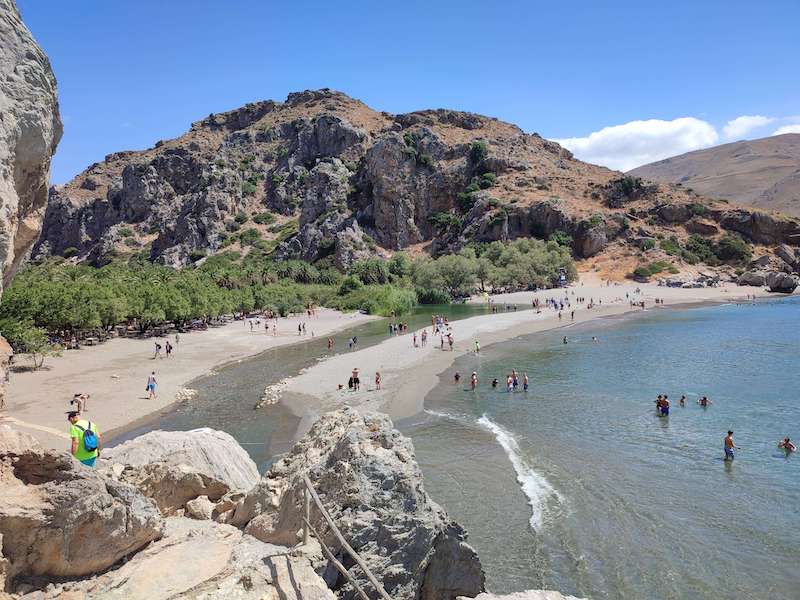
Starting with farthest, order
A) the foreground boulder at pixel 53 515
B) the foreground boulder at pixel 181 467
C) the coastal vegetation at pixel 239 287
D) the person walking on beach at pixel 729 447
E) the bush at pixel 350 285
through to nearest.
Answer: the bush at pixel 350 285, the coastal vegetation at pixel 239 287, the person walking on beach at pixel 729 447, the foreground boulder at pixel 181 467, the foreground boulder at pixel 53 515

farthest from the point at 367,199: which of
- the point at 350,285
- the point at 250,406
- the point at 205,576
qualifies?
the point at 205,576

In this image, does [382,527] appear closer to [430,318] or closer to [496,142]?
[430,318]

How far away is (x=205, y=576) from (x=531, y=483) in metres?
13.7

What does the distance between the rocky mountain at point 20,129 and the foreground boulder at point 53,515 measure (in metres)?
Result: 0.77

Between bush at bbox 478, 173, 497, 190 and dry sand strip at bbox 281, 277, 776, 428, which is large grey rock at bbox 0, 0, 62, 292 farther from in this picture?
bush at bbox 478, 173, 497, 190

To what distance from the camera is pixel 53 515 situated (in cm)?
514

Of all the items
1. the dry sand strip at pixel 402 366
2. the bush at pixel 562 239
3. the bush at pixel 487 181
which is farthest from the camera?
the bush at pixel 487 181

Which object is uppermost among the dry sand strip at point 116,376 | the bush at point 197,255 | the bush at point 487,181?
the bush at point 487,181

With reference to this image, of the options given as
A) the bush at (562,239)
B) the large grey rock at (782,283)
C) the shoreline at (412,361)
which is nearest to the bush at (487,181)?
the bush at (562,239)

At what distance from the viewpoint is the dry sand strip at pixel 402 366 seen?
89.8 ft

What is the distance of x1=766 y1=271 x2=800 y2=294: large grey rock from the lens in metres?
83.9

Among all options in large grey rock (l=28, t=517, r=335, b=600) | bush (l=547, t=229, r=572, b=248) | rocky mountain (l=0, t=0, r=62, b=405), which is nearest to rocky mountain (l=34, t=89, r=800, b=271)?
bush (l=547, t=229, r=572, b=248)

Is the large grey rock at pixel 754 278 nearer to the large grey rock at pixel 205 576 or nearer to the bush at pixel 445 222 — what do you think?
the bush at pixel 445 222

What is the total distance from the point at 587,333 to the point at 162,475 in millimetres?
47374
